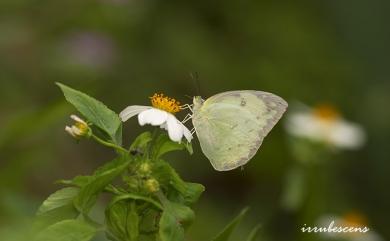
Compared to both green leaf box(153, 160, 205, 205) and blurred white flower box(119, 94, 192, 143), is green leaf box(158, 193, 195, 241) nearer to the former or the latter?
green leaf box(153, 160, 205, 205)

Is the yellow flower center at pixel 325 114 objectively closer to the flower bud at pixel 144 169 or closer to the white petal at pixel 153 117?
the white petal at pixel 153 117

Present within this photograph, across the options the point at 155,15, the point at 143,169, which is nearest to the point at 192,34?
the point at 155,15

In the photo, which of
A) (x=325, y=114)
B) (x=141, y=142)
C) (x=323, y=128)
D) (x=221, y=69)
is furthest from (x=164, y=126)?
(x=221, y=69)

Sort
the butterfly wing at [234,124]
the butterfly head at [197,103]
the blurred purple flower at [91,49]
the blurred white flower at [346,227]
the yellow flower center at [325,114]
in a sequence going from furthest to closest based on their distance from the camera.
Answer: the blurred purple flower at [91,49]
the yellow flower center at [325,114]
the blurred white flower at [346,227]
the butterfly head at [197,103]
the butterfly wing at [234,124]

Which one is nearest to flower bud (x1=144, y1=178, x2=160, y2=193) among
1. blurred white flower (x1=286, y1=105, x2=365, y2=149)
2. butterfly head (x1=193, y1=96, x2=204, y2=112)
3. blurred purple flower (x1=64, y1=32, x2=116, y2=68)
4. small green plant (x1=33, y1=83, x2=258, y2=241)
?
small green plant (x1=33, y1=83, x2=258, y2=241)

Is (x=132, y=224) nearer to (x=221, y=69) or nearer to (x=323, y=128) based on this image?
(x=323, y=128)

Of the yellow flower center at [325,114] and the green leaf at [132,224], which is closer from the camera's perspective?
the green leaf at [132,224]

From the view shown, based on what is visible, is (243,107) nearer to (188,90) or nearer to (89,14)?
(89,14)

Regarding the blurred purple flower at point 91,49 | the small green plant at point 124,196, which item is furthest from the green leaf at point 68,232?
the blurred purple flower at point 91,49

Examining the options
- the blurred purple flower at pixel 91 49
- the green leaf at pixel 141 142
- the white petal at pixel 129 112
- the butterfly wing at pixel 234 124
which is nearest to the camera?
the green leaf at pixel 141 142
